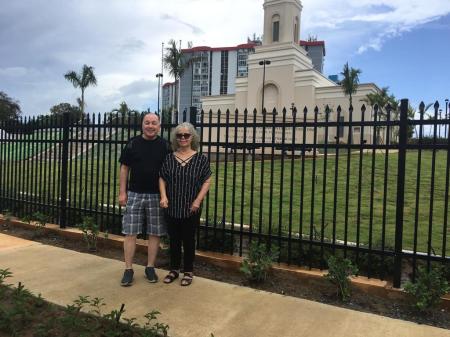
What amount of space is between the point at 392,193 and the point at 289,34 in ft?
174

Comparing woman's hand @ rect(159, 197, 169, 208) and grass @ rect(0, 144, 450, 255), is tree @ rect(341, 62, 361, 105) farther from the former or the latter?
woman's hand @ rect(159, 197, 169, 208)

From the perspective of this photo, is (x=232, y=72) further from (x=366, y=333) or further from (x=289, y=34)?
(x=366, y=333)

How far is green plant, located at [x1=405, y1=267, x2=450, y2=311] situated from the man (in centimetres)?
267

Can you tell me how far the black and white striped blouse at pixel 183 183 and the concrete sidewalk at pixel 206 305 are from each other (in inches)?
34.1

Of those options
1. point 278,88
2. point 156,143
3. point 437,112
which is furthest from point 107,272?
point 278,88

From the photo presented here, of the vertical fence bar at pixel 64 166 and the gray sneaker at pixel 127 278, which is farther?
the vertical fence bar at pixel 64 166

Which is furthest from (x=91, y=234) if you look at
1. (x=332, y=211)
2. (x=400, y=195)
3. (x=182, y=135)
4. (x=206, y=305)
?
(x=332, y=211)

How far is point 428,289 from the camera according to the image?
417 cm

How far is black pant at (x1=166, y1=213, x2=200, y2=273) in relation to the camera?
4.84m

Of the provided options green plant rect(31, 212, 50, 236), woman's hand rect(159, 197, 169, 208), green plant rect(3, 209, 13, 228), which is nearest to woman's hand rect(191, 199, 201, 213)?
woman's hand rect(159, 197, 169, 208)

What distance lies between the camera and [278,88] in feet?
197

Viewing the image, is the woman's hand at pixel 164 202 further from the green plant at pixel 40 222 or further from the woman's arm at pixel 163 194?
the green plant at pixel 40 222

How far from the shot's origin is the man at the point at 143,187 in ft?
15.9

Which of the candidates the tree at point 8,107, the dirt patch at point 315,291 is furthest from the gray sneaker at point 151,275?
the tree at point 8,107
